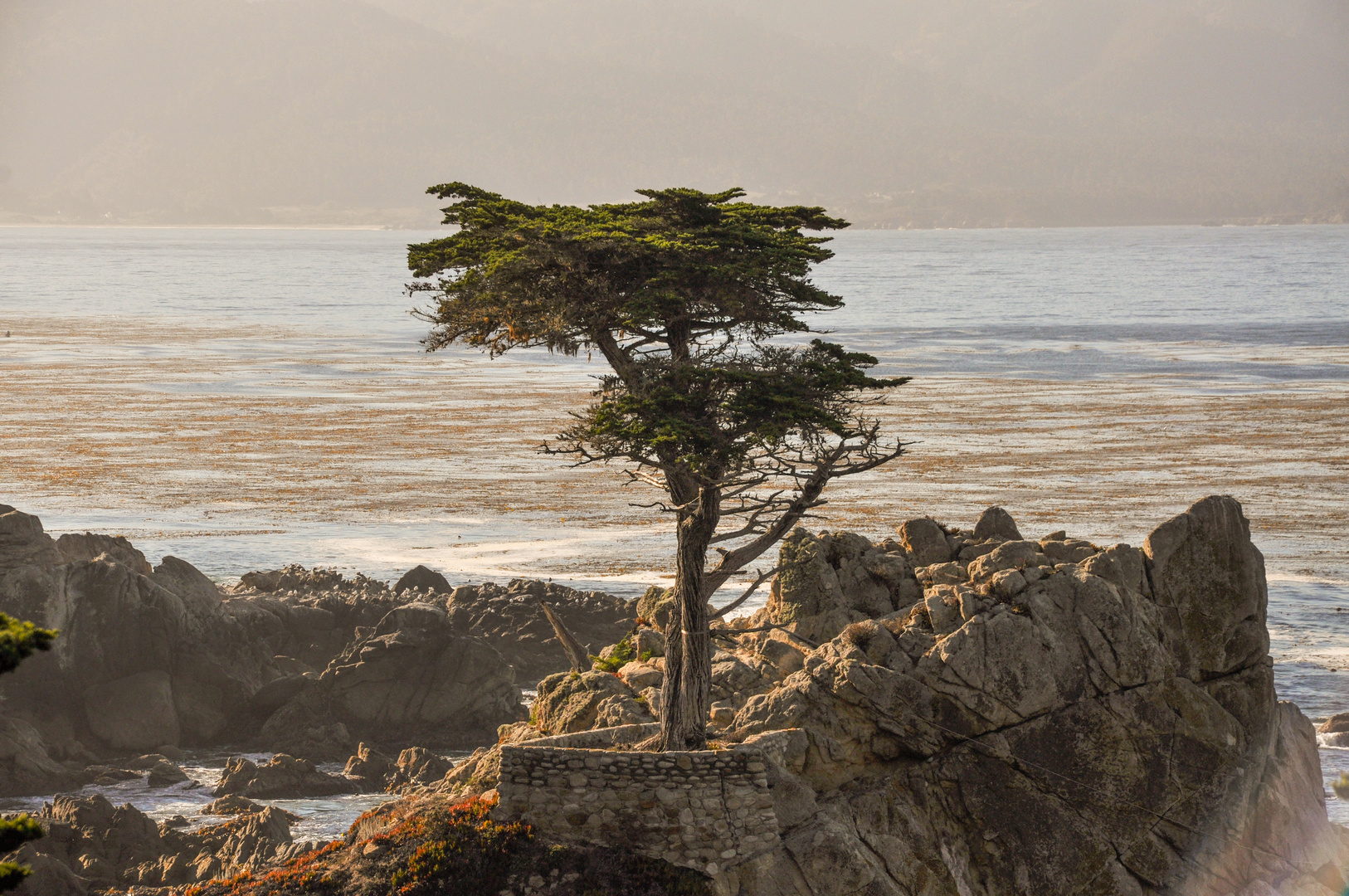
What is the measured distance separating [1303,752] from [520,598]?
21984mm

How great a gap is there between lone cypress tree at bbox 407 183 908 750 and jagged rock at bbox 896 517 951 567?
5.93 metres

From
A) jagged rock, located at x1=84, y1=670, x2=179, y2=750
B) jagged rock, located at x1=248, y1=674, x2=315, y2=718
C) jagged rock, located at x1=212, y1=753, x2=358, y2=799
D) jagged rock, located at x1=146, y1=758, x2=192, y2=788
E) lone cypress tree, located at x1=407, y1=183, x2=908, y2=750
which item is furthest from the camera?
jagged rock, located at x1=248, y1=674, x2=315, y2=718

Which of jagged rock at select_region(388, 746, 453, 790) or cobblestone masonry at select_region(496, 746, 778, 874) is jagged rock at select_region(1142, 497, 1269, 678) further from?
jagged rock at select_region(388, 746, 453, 790)

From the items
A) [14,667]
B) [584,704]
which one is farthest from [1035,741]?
[14,667]

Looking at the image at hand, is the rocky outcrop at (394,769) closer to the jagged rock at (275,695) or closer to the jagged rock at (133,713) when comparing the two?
the jagged rock at (275,695)

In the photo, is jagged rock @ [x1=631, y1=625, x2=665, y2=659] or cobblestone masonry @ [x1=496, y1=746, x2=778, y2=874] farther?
jagged rock @ [x1=631, y1=625, x2=665, y2=659]

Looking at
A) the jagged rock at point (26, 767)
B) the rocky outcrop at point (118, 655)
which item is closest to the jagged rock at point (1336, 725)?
the rocky outcrop at point (118, 655)

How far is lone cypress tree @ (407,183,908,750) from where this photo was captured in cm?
1944

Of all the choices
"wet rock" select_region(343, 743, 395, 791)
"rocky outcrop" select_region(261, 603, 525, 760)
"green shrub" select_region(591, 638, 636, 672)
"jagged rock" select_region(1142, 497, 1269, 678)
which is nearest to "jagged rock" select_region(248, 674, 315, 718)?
"rocky outcrop" select_region(261, 603, 525, 760)

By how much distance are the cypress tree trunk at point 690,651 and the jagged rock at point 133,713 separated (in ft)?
58.6

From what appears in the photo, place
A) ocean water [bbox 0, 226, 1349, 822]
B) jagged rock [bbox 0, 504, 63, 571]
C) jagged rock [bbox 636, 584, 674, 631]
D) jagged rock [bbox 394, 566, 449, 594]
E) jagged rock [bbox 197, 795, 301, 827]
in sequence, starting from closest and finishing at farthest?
jagged rock [bbox 636, 584, 674, 631]
jagged rock [bbox 197, 795, 301, 827]
jagged rock [bbox 0, 504, 63, 571]
jagged rock [bbox 394, 566, 449, 594]
ocean water [bbox 0, 226, 1349, 822]

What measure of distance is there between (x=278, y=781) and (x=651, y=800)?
14.3m

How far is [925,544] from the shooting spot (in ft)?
86.8

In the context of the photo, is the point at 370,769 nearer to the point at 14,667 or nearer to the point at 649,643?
the point at 649,643
